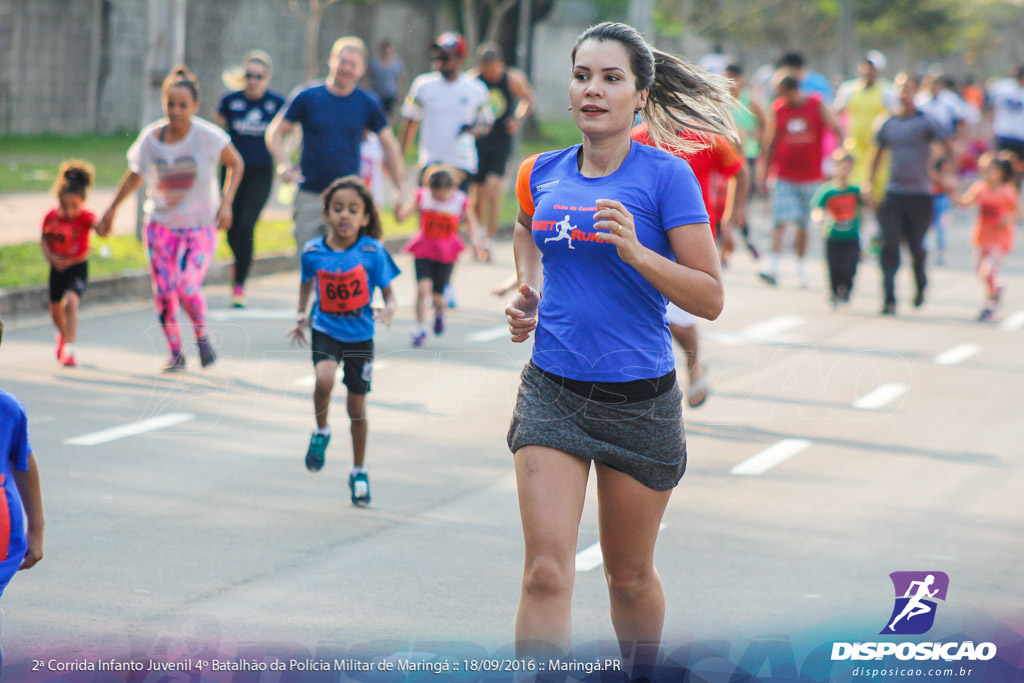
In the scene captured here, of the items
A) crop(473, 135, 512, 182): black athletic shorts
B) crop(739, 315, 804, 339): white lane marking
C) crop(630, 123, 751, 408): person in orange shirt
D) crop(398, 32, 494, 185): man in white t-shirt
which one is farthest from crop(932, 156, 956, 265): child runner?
crop(473, 135, 512, 182): black athletic shorts

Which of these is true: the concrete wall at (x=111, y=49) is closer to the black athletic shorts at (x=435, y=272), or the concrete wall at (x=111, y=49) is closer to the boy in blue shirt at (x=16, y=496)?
the black athletic shorts at (x=435, y=272)

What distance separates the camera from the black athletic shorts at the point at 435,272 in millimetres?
10820

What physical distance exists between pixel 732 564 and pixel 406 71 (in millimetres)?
28521

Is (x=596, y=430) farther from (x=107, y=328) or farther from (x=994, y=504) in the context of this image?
(x=107, y=328)

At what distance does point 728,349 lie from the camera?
11.1 m

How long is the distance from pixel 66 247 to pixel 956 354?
6.57 meters

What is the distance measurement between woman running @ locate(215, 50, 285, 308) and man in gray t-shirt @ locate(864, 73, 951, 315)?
17.4ft

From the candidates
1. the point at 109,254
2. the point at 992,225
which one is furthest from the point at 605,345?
the point at 109,254

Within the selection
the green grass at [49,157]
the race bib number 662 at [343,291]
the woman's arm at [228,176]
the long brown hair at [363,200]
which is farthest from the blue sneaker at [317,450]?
the green grass at [49,157]

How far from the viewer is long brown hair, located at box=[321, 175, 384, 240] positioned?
6930mm

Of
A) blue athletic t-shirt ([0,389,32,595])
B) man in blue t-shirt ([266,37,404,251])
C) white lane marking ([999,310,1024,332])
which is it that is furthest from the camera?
white lane marking ([999,310,1024,332])

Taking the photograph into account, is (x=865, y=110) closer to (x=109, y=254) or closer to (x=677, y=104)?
(x=109, y=254)

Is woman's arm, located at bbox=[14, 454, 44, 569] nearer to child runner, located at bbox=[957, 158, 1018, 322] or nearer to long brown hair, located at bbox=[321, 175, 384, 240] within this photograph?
long brown hair, located at bbox=[321, 175, 384, 240]

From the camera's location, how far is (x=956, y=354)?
11.3 meters
